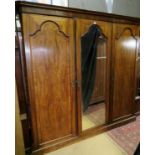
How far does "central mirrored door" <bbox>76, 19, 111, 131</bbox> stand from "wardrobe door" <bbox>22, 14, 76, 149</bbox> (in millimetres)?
154

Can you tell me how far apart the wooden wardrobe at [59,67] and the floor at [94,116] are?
8cm

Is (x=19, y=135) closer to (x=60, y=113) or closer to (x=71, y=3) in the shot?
(x=60, y=113)

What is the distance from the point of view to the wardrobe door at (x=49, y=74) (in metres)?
1.61

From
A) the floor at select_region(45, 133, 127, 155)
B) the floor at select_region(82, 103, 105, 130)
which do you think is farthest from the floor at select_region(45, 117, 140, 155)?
the floor at select_region(82, 103, 105, 130)

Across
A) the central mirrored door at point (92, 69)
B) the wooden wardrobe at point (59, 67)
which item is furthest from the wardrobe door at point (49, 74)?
the central mirrored door at point (92, 69)

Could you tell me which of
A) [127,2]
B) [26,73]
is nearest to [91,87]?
[26,73]

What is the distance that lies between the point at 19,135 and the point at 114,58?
1.64m

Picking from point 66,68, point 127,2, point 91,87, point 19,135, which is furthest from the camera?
point 127,2

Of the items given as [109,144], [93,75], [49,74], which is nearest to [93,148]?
[109,144]

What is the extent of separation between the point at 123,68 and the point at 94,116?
90cm

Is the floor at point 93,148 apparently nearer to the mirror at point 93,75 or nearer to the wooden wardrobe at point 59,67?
the wooden wardrobe at point 59,67

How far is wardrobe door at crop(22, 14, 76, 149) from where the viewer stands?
1607 millimetres

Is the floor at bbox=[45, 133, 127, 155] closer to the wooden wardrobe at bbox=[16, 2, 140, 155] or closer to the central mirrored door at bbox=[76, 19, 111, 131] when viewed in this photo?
the wooden wardrobe at bbox=[16, 2, 140, 155]
